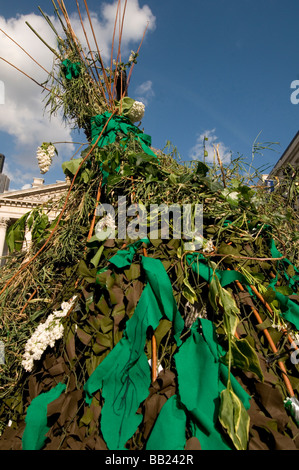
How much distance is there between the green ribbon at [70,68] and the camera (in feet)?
4.86

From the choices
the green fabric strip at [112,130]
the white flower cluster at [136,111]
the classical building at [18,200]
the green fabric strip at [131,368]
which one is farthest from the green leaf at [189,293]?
the classical building at [18,200]

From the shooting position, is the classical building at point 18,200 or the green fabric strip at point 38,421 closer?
the green fabric strip at point 38,421

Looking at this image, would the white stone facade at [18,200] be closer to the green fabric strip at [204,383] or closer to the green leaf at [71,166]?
the green leaf at [71,166]

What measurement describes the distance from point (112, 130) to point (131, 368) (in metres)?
1.08

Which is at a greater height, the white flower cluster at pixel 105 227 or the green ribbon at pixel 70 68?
the green ribbon at pixel 70 68

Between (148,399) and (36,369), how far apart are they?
0.46 metres

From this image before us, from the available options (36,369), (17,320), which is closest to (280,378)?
(36,369)

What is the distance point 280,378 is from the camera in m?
0.86

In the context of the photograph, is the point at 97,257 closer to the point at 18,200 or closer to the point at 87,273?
the point at 87,273

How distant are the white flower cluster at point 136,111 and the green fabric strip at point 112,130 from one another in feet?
0.59

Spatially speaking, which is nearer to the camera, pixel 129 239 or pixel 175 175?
pixel 129 239

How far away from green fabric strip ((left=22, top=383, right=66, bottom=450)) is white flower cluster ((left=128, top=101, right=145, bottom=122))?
1.39m
